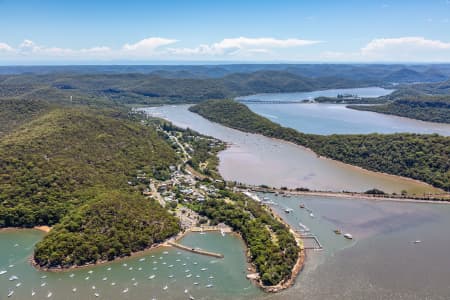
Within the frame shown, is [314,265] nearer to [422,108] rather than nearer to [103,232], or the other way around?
[103,232]

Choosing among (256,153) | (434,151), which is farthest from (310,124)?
(434,151)

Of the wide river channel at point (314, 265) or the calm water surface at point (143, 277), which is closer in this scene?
the calm water surface at point (143, 277)

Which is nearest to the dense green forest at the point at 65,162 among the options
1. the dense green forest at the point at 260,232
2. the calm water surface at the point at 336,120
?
the dense green forest at the point at 260,232

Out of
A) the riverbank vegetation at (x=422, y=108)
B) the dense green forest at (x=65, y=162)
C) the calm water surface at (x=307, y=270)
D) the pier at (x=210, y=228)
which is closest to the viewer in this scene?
the calm water surface at (x=307, y=270)

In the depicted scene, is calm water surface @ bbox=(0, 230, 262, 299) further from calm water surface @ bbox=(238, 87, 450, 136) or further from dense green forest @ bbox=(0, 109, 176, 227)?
calm water surface @ bbox=(238, 87, 450, 136)

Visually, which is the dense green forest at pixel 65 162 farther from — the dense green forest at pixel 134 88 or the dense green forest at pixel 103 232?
the dense green forest at pixel 134 88

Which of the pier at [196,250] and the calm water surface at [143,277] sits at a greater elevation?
the pier at [196,250]

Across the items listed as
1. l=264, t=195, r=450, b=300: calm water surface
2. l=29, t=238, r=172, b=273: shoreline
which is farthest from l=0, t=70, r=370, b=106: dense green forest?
l=264, t=195, r=450, b=300: calm water surface
